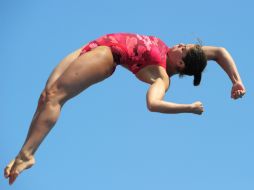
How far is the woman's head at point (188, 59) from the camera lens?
23.1 ft

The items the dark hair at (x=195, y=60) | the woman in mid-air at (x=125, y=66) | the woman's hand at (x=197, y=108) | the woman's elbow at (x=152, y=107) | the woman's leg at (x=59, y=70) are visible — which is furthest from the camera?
the dark hair at (x=195, y=60)

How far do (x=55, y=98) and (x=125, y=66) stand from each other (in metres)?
1.12

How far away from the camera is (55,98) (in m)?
6.48

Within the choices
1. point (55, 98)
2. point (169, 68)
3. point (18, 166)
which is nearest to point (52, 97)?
point (55, 98)

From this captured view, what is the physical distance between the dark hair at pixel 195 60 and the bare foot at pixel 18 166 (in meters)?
2.35

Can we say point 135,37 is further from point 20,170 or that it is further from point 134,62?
point 20,170

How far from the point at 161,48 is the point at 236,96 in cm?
119

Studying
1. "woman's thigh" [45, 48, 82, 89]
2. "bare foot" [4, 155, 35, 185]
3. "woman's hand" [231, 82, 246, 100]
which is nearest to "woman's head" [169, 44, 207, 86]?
"woman's hand" [231, 82, 246, 100]

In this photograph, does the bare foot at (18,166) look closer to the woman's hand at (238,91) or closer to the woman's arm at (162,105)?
the woman's arm at (162,105)

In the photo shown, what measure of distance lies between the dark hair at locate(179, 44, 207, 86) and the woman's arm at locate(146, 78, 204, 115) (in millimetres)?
715

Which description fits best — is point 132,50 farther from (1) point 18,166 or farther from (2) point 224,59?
(1) point 18,166

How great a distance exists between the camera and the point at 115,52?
6.88 meters

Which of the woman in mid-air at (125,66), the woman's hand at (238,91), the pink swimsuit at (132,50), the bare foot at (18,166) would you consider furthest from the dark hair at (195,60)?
the bare foot at (18,166)

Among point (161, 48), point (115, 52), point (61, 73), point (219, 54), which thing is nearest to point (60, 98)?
point (61, 73)
